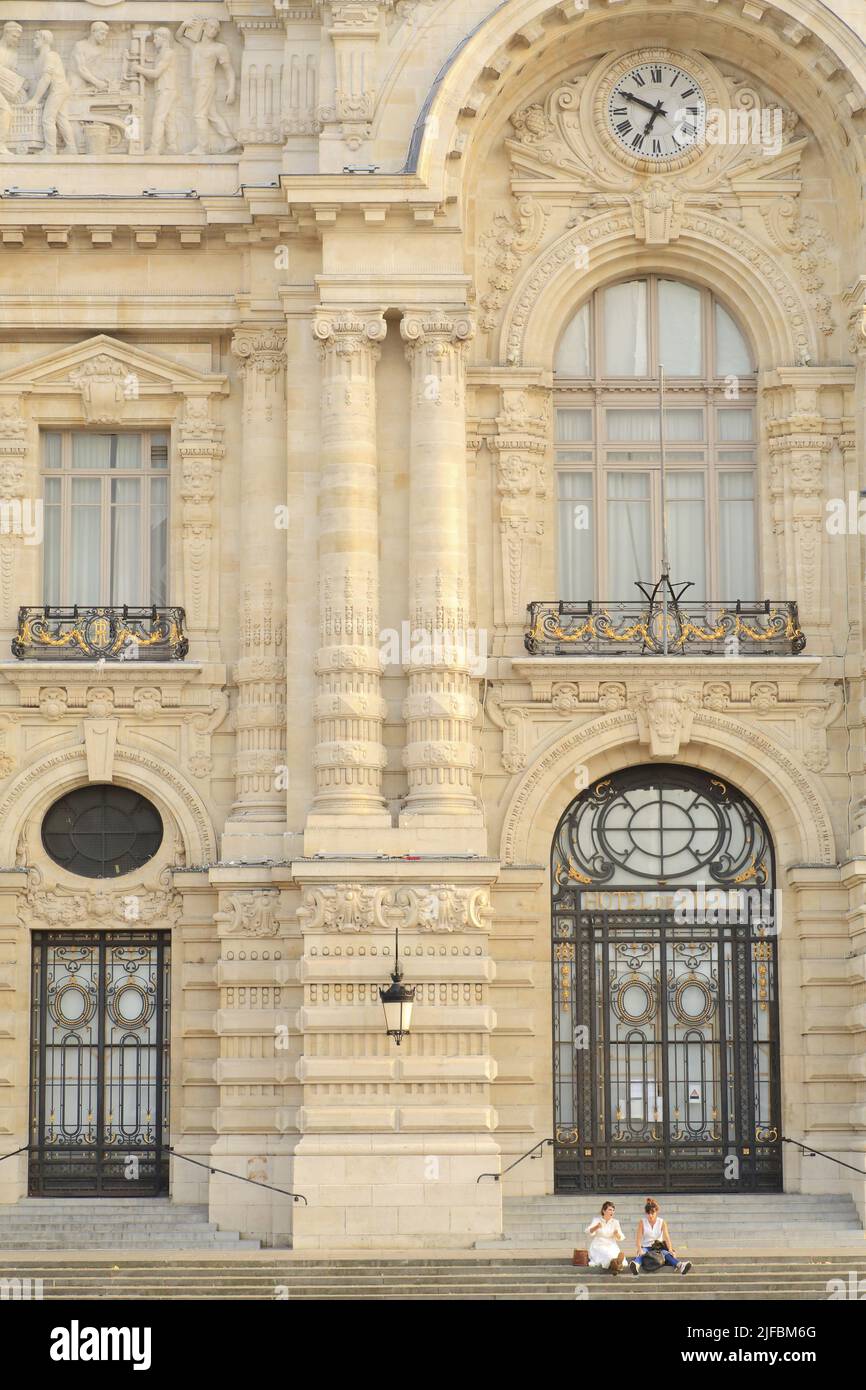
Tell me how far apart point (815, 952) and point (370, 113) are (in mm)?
12223

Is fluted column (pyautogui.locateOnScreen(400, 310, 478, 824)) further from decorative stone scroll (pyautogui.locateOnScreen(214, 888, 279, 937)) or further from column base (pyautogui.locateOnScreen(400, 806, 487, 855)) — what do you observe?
decorative stone scroll (pyautogui.locateOnScreen(214, 888, 279, 937))

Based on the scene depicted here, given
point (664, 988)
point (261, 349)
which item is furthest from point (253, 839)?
point (261, 349)

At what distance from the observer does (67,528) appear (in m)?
35.8

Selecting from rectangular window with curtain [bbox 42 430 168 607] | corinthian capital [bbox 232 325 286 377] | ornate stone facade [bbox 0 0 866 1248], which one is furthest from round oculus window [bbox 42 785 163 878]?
corinthian capital [bbox 232 325 286 377]

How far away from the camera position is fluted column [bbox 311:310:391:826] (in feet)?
110

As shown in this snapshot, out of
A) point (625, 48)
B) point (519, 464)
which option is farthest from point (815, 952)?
point (625, 48)

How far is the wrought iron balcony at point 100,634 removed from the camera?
35062 millimetres

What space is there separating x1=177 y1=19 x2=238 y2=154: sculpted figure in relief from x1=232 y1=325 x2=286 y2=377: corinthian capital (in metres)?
2.52

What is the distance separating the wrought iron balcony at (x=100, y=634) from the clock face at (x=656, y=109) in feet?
29.0

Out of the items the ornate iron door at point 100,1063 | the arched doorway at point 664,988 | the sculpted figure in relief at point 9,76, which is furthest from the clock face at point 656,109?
the ornate iron door at point 100,1063

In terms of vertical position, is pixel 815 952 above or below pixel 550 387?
below

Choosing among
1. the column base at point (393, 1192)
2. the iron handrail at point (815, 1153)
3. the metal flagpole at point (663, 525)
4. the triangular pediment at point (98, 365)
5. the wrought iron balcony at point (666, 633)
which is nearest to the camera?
the column base at point (393, 1192)

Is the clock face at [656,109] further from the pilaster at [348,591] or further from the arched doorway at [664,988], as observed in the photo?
the arched doorway at [664,988]

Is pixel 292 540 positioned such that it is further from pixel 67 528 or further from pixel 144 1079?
pixel 144 1079
